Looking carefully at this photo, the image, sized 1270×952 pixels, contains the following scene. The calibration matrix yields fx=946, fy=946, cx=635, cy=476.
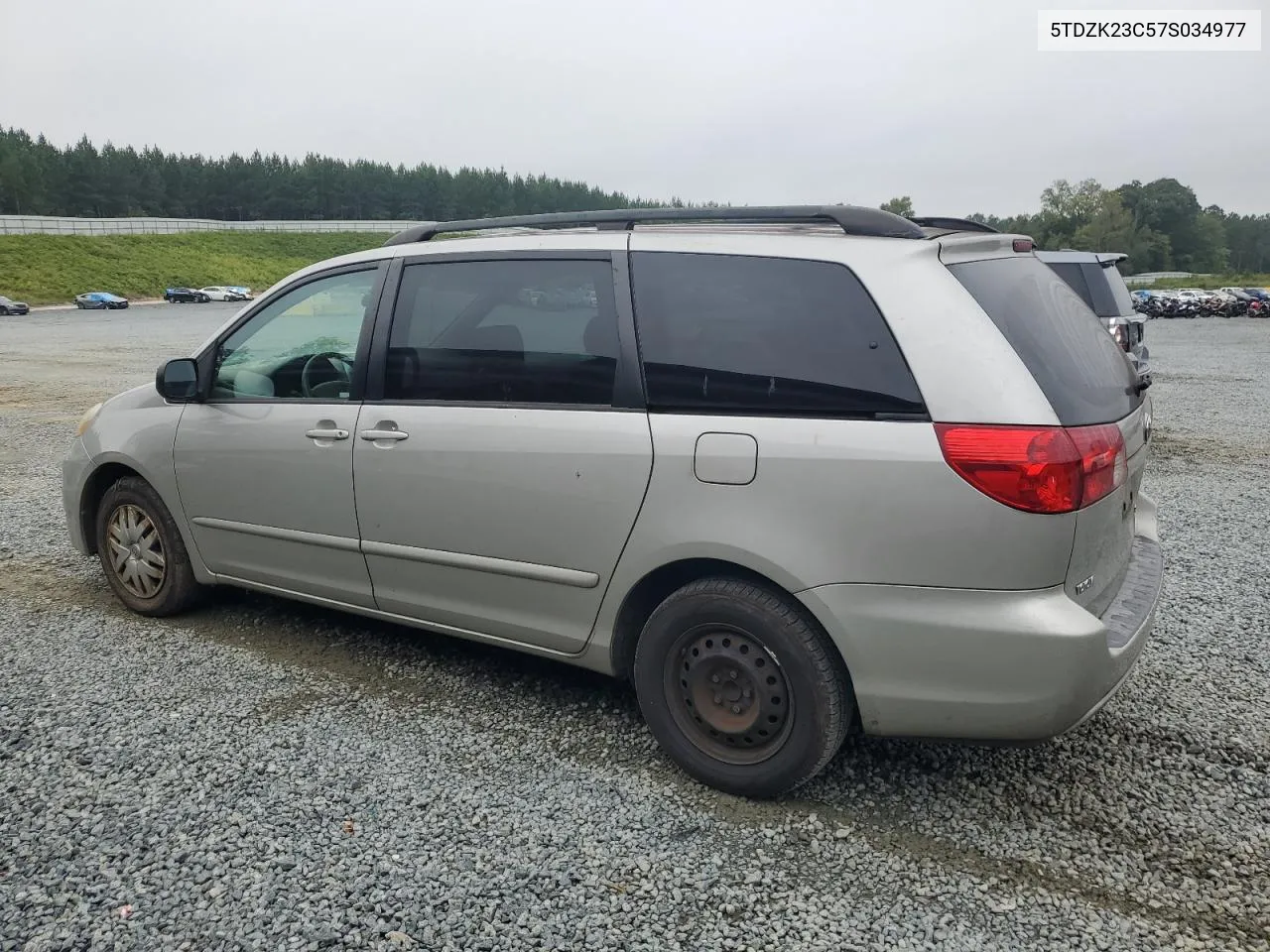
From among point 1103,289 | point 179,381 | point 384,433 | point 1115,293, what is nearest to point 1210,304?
point 1115,293

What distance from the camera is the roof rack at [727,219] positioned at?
302cm

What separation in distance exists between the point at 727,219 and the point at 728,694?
5.27ft

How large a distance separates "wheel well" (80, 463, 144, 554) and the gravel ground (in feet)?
1.62

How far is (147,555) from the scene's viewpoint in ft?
15.1

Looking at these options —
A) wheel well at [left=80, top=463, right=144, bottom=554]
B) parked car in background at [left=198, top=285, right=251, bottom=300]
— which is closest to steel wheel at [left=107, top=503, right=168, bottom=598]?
wheel well at [left=80, top=463, right=144, bottom=554]

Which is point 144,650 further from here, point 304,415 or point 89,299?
point 89,299

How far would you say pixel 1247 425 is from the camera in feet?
35.0

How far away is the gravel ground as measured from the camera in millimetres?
2488

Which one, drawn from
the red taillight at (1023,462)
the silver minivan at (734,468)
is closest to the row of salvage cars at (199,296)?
the silver minivan at (734,468)

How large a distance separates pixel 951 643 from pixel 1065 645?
298mm

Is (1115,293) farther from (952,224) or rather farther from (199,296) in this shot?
(199,296)

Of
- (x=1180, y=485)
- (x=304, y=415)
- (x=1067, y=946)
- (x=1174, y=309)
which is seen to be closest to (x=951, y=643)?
(x=1067, y=946)

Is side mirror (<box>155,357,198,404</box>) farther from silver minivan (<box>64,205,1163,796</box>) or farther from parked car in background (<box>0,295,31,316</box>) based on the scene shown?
parked car in background (<box>0,295,31,316</box>)

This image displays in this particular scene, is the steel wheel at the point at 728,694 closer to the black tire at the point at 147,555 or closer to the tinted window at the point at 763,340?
the tinted window at the point at 763,340
